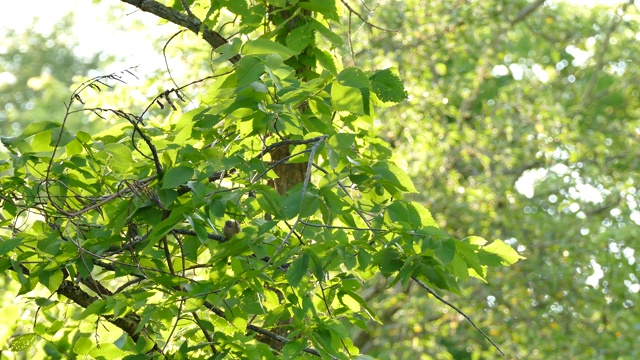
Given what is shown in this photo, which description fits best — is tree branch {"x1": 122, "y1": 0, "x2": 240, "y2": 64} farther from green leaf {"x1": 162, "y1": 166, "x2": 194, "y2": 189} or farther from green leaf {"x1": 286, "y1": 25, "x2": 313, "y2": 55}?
green leaf {"x1": 162, "y1": 166, "x2": 194, "y2": 189}

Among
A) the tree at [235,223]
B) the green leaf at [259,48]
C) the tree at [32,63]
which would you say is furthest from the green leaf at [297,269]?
the tree at [32,63]

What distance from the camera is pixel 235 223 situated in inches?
97.3

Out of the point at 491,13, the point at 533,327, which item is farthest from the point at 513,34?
the point at 533,327

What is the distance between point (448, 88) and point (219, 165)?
657 centimetres

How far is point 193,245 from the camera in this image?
8.39ft

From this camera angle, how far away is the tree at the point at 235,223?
218 cm

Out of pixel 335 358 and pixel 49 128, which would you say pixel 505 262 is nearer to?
pixel 335 358

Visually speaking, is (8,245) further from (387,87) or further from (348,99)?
(387,87)

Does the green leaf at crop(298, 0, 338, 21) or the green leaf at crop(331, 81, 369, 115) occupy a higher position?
the green leaf at crop(298, 0, 338, 21)

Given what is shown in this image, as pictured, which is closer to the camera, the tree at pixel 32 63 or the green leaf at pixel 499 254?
the green leaf at pixel 499 254

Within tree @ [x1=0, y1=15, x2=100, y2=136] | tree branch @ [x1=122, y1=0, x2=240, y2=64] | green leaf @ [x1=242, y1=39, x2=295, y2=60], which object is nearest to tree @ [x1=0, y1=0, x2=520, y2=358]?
green leaf @ [x1=242, y1=39, x2=295, y2=60]

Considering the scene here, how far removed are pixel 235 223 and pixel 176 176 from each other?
31cm

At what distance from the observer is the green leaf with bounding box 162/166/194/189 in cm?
219

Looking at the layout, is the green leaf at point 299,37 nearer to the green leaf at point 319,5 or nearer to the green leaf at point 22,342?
the green leaf at point 319,5
